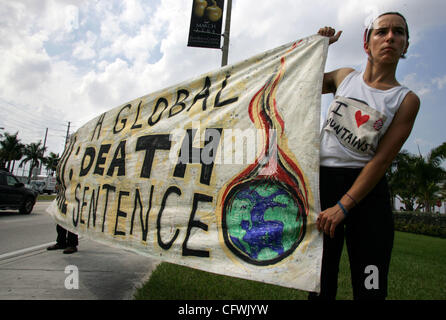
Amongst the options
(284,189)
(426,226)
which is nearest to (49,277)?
(284,189)

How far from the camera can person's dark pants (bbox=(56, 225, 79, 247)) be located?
500cm

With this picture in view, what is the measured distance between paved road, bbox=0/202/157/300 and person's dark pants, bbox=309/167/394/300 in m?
1.59

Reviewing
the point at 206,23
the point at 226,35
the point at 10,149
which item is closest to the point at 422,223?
the point at 226,35

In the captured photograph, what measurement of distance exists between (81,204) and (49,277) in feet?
4.15

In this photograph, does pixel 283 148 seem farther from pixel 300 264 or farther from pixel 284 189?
pixel 300 264

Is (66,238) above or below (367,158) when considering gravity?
below

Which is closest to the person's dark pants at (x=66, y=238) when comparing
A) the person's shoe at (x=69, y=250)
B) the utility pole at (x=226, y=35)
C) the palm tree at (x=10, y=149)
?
the person's shoe at (x=69, y=250)

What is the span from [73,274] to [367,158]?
11.1 ft

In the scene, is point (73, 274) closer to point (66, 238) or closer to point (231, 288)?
point (231, 288)

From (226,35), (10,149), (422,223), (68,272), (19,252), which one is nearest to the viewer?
(68,272)

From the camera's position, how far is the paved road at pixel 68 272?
10.1 ft

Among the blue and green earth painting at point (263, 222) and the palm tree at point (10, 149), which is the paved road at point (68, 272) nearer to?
the blue and green earth painting at point (263, 222)

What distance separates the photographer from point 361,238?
5.23 feet

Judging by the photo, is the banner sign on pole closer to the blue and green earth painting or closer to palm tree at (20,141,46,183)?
the blue and green earth painting
